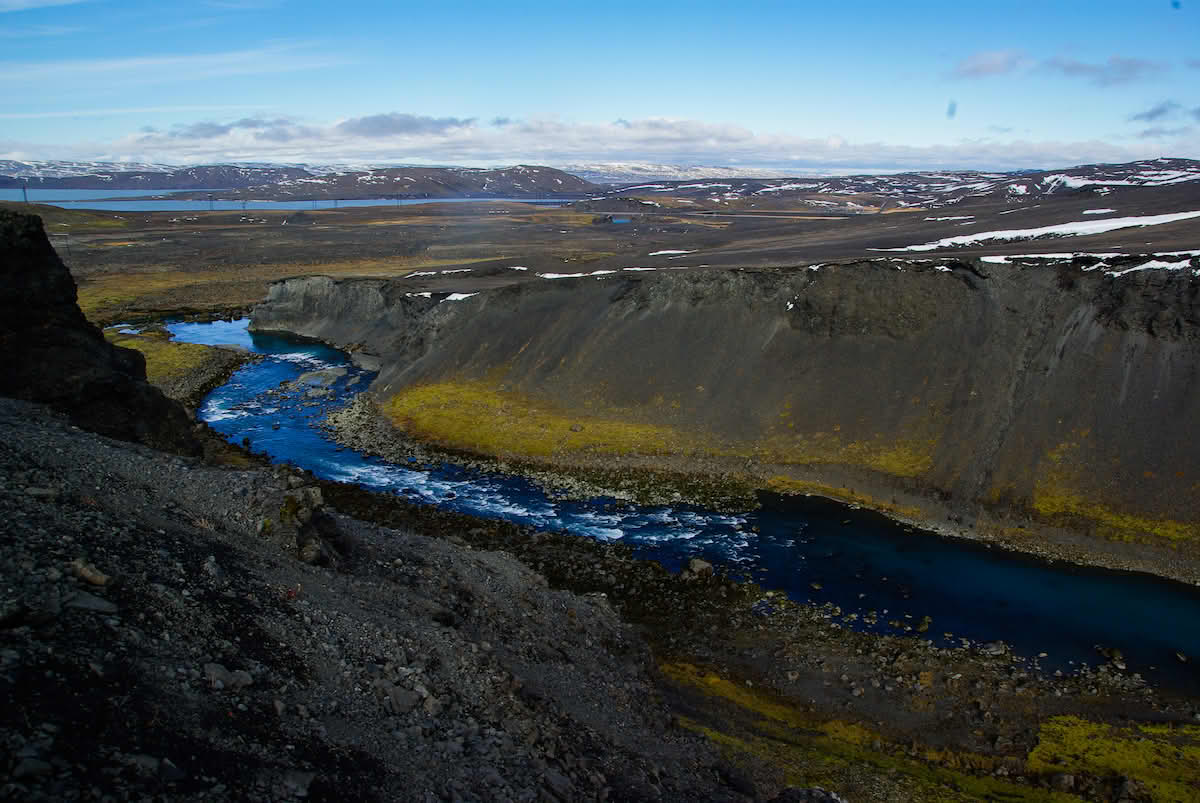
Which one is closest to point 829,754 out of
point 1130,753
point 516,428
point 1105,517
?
point 1130,753

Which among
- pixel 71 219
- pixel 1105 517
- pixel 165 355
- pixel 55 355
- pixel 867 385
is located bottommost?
pixel 1105 517

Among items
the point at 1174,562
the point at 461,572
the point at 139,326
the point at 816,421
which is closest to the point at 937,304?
the point at 816,421

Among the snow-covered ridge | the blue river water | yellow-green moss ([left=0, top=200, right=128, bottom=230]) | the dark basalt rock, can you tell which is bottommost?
the blue river water

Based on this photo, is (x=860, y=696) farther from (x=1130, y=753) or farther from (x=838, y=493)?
(x=838, y=493)

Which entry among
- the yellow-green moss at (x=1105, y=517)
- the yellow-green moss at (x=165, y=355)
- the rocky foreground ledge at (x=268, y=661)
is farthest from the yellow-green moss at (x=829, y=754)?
the yellow-green moss at (x=165, y=355)

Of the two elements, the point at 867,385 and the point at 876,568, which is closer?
the point at 876,568

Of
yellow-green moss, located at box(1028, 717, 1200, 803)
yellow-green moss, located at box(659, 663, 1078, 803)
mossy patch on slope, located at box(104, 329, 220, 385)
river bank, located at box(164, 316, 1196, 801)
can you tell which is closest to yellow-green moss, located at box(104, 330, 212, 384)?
mossy patch on slope, located at box(104, 329, 220, 385)

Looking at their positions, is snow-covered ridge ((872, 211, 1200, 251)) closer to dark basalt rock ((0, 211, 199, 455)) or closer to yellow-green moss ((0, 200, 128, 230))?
dark basalt rock ((0, 211, 199, 455))
